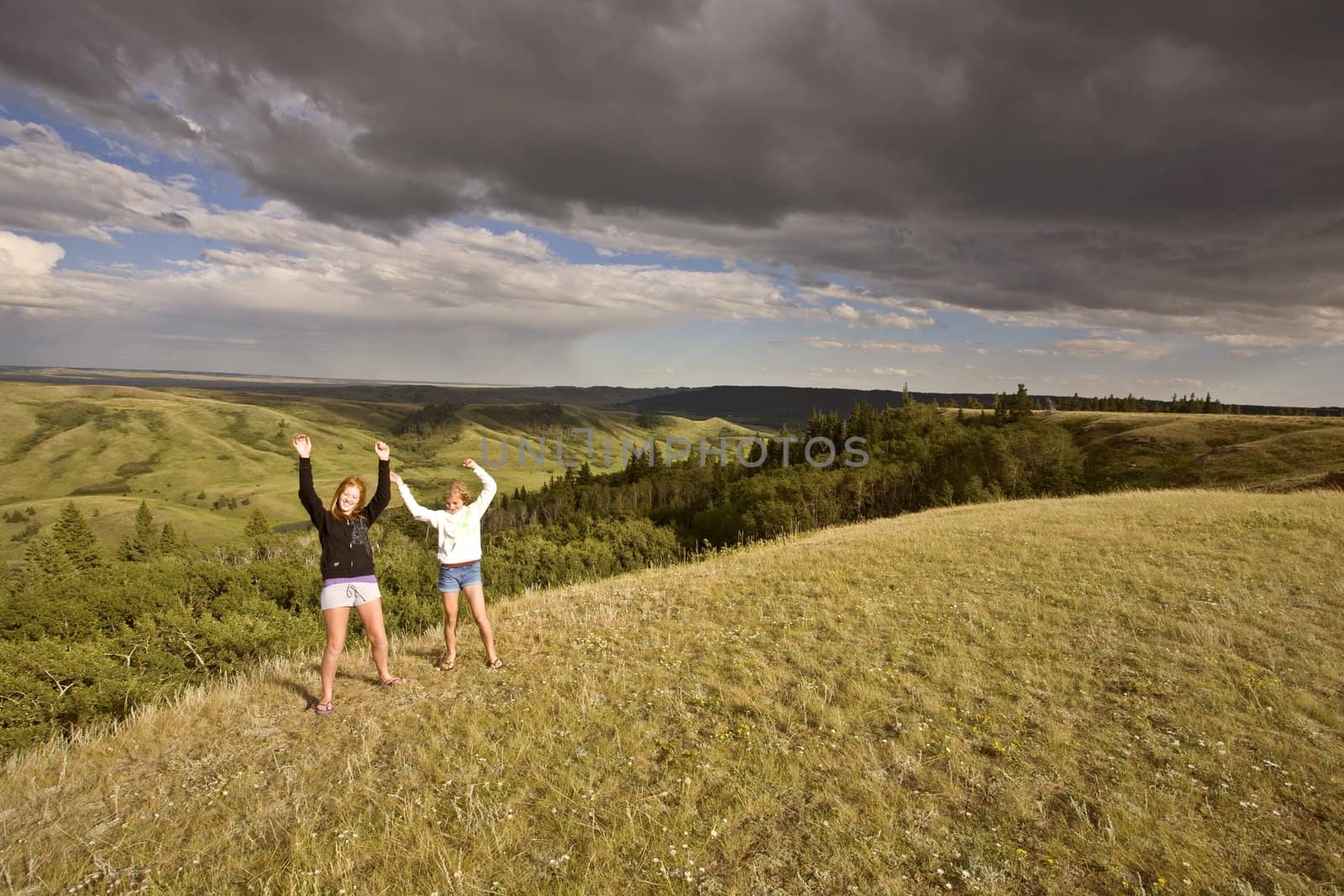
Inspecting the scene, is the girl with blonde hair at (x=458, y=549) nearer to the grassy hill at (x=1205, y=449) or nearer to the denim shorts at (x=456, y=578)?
the denim shorts at (x=456, y=578)

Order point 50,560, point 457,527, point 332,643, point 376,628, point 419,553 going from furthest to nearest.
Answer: point 50,560
point 419,553
point 457,527
point 376,628
point 332,643

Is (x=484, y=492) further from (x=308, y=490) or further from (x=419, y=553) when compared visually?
(x=419, y=553)

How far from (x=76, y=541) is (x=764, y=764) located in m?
109

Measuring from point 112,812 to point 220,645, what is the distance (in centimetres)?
1219

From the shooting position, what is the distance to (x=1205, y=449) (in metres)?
80.8

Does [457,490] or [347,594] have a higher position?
[457,490]

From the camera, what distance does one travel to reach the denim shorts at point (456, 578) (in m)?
9.41

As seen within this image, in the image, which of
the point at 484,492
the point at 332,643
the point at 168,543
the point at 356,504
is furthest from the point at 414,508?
the point at 168,543

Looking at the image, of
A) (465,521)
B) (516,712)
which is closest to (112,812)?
(516,712)

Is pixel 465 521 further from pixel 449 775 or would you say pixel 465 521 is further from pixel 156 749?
pixel 156 749

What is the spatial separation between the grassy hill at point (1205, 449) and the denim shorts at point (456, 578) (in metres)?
50.4

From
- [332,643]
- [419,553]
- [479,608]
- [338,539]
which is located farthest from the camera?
[419,553]

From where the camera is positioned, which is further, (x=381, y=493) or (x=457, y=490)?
(x=457, y=490)

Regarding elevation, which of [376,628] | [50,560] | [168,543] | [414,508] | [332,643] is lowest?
[168,543]
